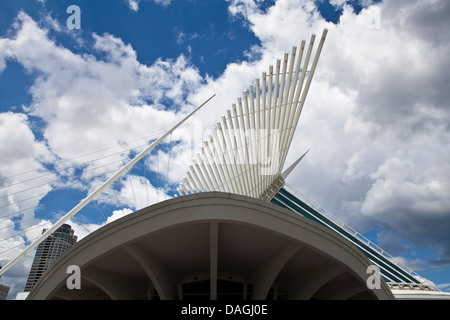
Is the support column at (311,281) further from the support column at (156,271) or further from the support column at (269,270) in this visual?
the support column at (156,271)

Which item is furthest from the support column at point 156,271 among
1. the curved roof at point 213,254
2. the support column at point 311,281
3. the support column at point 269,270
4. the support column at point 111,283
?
the support column at point 311,281

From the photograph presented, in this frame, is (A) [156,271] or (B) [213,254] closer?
(B) [213,254]

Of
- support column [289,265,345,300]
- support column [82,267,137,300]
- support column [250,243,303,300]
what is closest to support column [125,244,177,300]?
Answer: support column [82,267,137,300]

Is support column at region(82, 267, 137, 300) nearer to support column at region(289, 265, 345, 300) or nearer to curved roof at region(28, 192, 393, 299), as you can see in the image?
curved roof at region(28, 192, 393, 299)

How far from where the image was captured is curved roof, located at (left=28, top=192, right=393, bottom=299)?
30.4ft

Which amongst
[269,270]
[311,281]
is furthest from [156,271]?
[311,281]

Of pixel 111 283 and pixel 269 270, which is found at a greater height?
pixel 269 270

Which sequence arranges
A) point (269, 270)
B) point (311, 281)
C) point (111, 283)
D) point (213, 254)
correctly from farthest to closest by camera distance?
1. point (111, 283)
2. point (311, 281)
3. point (269, 270)
4. point (213, 254)

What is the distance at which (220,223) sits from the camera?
9.77 metres

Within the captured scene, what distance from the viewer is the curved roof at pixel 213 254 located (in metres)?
9.27

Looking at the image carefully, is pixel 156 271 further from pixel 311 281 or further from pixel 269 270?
pixel 311 281

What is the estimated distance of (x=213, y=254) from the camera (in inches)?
395
